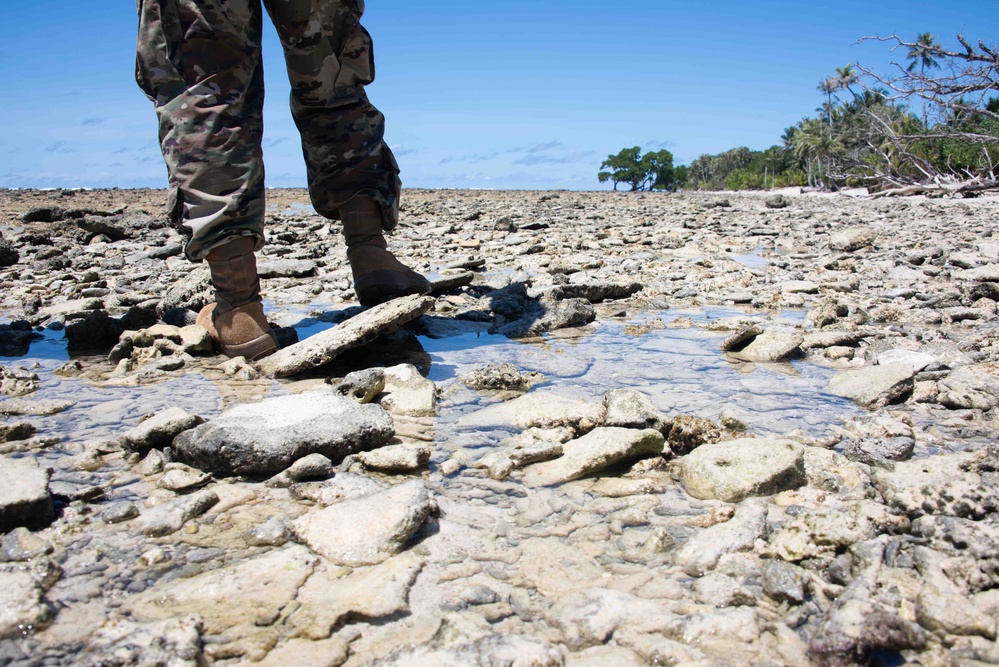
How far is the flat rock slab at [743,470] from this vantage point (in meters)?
1.52

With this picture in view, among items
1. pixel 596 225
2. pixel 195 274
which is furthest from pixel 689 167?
pixel 195 274

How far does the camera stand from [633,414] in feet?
6.07

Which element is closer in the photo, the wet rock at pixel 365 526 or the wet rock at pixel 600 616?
the wet rock at pixel 600 616

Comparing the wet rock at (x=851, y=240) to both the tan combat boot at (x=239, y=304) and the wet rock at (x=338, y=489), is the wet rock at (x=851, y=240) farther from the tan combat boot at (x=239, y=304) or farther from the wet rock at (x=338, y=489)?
the wet rock at (x=338, y=489)

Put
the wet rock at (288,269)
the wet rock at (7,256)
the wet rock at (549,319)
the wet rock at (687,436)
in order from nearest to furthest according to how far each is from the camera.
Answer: the wet rock at (687,436), the wet rock at (549,319), the wet rock at (288,269), the wet rock at (7,256)

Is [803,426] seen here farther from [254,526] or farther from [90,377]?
[90,377]

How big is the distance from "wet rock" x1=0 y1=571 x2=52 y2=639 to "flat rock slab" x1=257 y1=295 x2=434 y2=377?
4.27ft

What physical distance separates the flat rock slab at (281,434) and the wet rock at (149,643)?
1.83ft

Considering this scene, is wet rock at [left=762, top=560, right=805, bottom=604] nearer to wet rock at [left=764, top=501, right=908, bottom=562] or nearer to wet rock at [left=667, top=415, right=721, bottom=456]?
wet rock at [left=764, top=501, right=908, bottom=562]

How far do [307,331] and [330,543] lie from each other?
204 centimetres

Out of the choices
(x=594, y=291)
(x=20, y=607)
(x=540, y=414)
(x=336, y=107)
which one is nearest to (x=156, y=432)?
(x=20, y=607)

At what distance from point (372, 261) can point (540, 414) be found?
1.26 metres

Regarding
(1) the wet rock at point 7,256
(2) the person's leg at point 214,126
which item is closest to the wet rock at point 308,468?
(2) the person's leg at point 214,126

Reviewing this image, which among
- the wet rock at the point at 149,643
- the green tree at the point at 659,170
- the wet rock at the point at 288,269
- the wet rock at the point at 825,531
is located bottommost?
the wet rock at the point at 149,643
